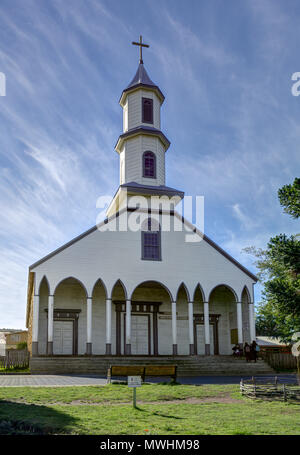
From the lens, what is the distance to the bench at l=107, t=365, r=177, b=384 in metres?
16.7

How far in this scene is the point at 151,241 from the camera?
2939 centimetres

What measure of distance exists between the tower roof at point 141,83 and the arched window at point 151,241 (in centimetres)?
963

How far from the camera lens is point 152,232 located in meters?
29.5

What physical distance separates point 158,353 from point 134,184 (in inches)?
418

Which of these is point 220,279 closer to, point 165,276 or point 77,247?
point 165,276

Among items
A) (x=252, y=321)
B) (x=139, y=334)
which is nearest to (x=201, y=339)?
(x=252, y=321)

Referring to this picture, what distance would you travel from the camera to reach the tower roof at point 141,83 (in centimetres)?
3325

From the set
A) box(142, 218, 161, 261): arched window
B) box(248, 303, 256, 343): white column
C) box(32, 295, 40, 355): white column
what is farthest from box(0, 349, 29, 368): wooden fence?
box(248, 303, 256, 343): white column

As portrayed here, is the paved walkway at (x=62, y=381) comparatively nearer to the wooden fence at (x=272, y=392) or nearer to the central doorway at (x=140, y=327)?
the wooden fence at (x=272, y=392)

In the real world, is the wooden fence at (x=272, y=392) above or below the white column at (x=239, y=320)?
below

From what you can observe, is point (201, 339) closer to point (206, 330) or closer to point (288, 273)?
point (206, 330)

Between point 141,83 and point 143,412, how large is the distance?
2613 cm

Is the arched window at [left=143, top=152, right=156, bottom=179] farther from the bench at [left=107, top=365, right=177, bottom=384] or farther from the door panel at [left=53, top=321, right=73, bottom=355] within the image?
the bench at [left=107, top=365, right=177, bottom=384]

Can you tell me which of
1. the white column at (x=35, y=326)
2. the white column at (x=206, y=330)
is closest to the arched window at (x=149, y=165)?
the white column at (x=206, y=330)
